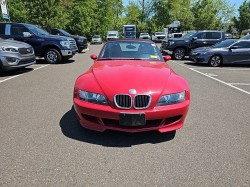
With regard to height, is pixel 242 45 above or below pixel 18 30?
below

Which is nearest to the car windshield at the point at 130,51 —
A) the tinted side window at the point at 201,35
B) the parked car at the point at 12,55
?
the parked car at the point at 12,55

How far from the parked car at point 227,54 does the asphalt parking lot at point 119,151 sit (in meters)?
6.36

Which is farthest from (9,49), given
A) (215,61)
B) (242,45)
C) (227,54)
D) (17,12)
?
(17,12)

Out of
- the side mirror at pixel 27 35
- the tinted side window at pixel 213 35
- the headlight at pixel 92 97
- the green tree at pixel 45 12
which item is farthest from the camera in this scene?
the green tree at pixel 45 12

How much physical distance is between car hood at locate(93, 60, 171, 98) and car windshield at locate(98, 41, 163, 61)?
346mm

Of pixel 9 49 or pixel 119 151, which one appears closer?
pixel 119 151

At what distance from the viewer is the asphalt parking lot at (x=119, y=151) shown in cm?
203

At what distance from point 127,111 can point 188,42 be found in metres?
10.9

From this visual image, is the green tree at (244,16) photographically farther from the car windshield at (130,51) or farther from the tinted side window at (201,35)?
the car windshield at (130,51)

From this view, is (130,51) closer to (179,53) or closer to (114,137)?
(114,137)

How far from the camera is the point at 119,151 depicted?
8.22ft

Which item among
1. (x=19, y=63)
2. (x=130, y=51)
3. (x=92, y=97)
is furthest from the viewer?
(x=19, y=63)

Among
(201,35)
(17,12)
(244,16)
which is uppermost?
(244,16)

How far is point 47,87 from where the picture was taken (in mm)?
5543
